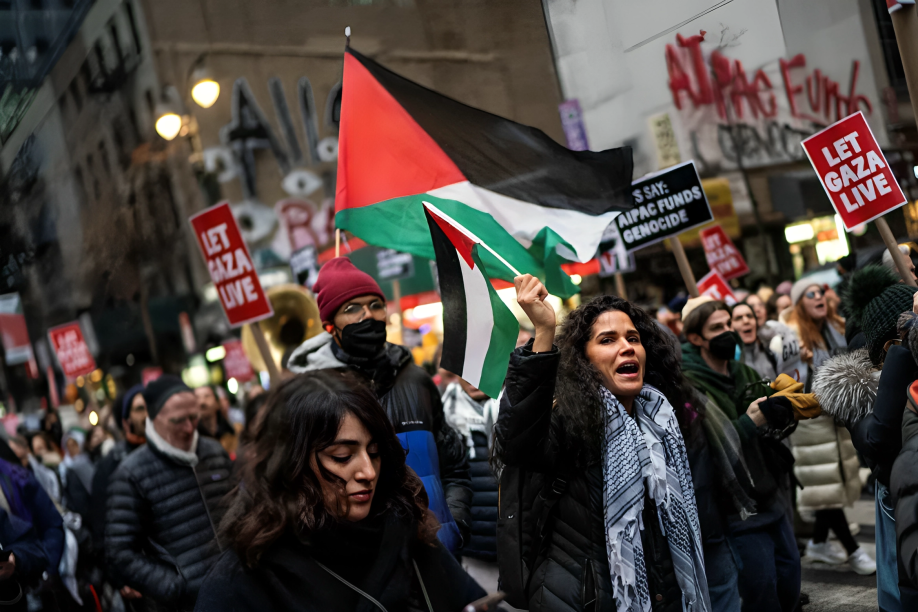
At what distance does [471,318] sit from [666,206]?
355 cm

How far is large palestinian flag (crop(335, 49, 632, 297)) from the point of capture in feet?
15.9

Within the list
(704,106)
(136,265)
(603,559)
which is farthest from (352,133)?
(136,265)

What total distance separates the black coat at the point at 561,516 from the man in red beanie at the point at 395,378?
62 centimetres

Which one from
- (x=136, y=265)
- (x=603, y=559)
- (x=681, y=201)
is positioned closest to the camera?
(x=603, y=559)

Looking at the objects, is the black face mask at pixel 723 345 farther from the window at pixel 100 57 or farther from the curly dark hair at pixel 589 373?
the window at pixel 100 57

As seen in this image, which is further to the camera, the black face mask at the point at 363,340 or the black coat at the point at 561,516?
the black face mask at the point at 363,340

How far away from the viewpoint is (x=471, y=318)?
12.5 ft

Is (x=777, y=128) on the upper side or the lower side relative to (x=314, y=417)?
upper

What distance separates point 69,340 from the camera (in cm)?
1658

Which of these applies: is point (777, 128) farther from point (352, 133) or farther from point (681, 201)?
point (352, 133)

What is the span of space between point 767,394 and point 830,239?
13.0 metres

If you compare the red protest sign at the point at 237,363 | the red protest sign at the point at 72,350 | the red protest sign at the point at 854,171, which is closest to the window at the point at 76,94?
the red protest sign at the point at 72,350

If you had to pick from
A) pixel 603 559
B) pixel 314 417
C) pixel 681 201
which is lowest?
pixel 603 559

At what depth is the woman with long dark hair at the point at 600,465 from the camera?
9.65ft
